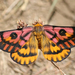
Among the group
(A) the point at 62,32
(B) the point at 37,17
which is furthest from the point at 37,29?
(B) the point at 37,17

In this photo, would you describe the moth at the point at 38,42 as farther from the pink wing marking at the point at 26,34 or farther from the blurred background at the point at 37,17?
the blurred background at the point at 37,17

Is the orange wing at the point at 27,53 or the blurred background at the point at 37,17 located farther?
the blurred background at the point at 37,17

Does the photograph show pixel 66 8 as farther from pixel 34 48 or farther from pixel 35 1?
pixel 34 48

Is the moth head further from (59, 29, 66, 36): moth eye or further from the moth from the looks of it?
(59, 29, 66, 36): moth eye

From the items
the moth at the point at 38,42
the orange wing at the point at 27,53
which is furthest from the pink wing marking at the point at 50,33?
the orange wing at the point at 27,53

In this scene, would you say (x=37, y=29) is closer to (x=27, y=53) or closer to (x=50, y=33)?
(x=50, y=33)
